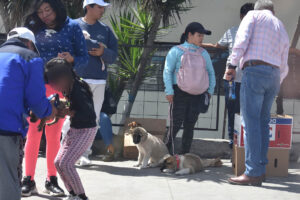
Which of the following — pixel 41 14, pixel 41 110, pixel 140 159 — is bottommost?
pixel 140 159

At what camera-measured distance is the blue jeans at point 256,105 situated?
5191 mm

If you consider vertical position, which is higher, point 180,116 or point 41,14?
point 41,14

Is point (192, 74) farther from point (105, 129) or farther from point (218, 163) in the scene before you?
point (105, 129)

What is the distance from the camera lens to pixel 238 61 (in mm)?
5133

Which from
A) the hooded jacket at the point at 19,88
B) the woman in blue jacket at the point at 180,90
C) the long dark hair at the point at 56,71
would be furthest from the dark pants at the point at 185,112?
the hooded jacket at the point at 19,88

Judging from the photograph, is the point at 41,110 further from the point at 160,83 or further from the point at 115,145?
the point at 160,83

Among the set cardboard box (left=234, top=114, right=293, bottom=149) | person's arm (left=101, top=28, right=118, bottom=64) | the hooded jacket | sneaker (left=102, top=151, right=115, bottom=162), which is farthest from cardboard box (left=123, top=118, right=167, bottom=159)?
the hooded jacket

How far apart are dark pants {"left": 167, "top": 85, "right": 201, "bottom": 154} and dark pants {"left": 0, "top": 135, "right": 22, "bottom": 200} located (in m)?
3.07

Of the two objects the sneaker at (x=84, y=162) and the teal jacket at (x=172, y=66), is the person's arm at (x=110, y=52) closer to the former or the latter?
the teal jacket at (x=172, y=66)

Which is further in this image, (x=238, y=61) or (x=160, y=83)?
(x=160, y=83)

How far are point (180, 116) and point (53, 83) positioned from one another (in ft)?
8.01

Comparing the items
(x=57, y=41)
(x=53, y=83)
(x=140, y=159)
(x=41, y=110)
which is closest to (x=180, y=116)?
(x=140, y=159)

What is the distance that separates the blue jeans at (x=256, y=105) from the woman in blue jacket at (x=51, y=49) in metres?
1.57

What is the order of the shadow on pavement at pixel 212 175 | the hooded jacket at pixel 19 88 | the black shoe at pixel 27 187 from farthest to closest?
the shadow on pavement at pixel 212 175 < the black shoe at pixel 27 187 < the hooded jacket at pixel 19 88
